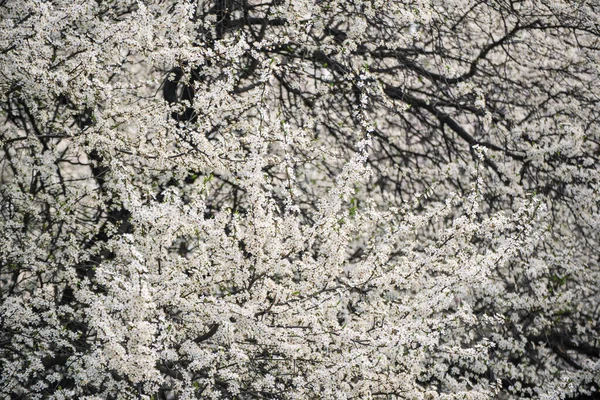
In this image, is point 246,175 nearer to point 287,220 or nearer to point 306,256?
point 287,220

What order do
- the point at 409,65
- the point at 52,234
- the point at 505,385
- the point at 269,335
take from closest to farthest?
the point at 269,335, the point at 52,234, the point at 409,65, the point at 505,385

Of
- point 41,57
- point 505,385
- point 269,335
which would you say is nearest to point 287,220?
point 269,335

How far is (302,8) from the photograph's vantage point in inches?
240

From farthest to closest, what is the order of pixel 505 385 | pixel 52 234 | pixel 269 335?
pixel 505 385 < pixel 52 234 < pixel 269 335

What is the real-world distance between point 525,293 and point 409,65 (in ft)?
10.3

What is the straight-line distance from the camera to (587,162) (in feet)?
24.5

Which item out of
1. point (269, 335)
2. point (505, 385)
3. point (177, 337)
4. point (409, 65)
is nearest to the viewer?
point (269, 335)

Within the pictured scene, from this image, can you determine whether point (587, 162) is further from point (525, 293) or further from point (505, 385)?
point (505, 385)

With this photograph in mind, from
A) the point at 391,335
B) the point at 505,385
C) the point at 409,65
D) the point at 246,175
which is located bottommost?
the point at 505,385

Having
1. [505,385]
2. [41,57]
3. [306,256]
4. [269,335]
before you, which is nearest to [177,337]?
[269,335]

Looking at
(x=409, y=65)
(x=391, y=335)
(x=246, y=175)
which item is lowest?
(x=391, y=335)

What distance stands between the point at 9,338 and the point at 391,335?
121 inches

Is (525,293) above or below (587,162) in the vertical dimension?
below

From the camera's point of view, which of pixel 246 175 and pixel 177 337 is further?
pixel 177 337
